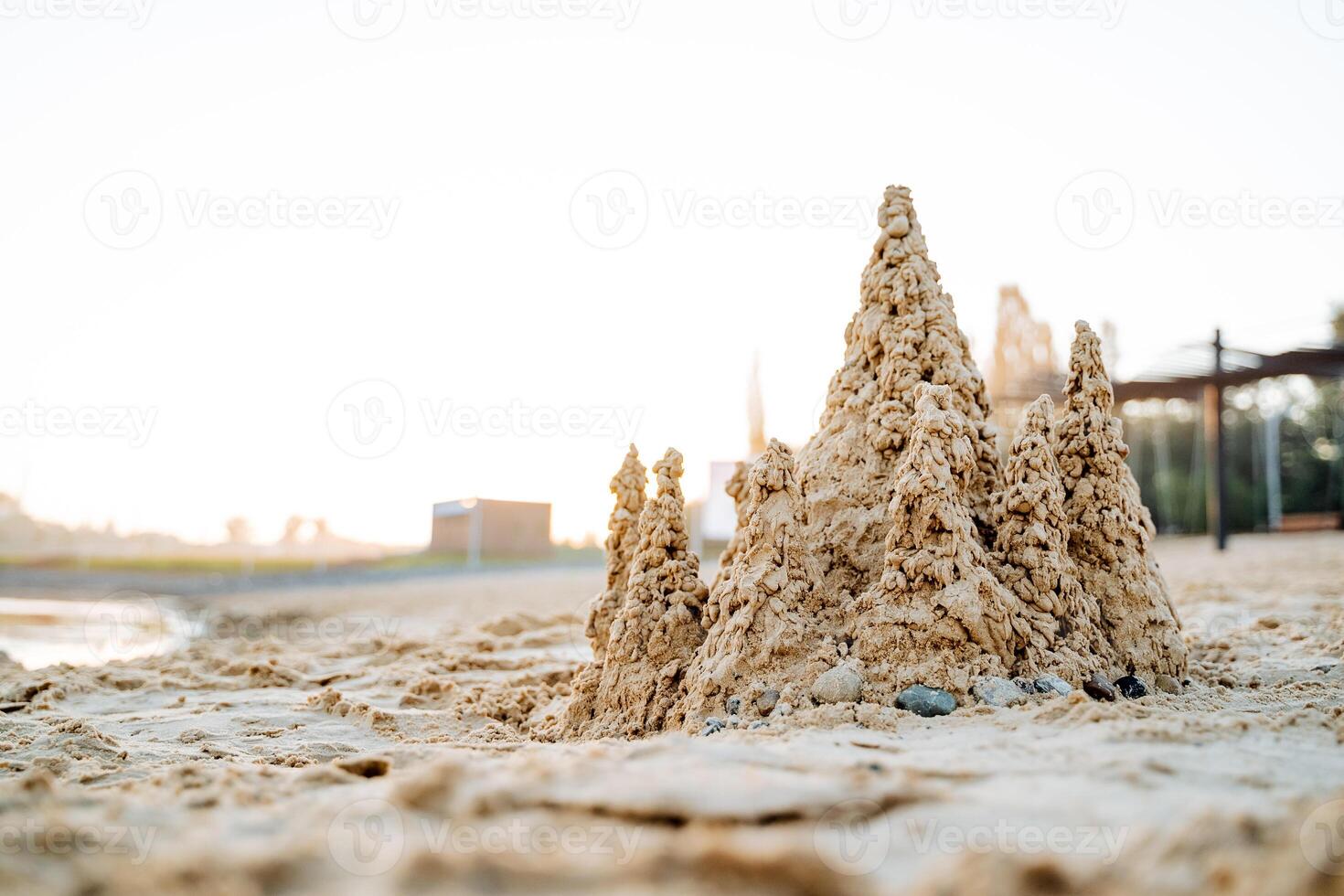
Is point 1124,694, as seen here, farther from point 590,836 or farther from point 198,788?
point 198,788

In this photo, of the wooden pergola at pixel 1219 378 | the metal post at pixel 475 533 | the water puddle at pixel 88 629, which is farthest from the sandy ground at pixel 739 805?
the metal post at pixel 475 533

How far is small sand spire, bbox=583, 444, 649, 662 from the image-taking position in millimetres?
4879

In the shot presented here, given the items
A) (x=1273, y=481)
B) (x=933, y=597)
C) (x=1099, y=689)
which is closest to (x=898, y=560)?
(x=933, y=597)

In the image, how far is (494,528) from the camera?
2162 centimetres

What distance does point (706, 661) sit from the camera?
4043 millimetres

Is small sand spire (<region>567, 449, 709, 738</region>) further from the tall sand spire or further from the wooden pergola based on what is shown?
the wooden pergola

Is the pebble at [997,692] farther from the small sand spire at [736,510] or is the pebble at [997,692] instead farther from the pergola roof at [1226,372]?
the pergola roof at [1226,372]

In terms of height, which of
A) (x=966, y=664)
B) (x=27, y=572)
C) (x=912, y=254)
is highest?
(x=912, y=254)

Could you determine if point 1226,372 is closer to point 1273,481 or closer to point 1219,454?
point 1219,454

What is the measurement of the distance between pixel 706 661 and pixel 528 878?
224cm

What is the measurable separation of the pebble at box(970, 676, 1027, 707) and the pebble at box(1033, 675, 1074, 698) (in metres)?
0.10

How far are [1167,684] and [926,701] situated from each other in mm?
1463

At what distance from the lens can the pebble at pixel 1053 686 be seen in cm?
370

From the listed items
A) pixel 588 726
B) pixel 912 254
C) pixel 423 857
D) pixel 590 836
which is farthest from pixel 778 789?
pixel 912 254
